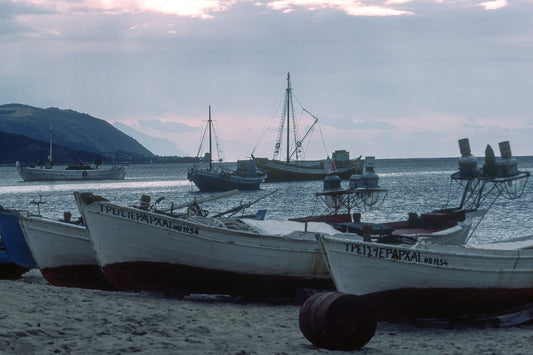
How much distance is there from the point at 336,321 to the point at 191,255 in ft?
19.3

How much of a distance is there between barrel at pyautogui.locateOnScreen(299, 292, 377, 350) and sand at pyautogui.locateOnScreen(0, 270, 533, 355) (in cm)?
20

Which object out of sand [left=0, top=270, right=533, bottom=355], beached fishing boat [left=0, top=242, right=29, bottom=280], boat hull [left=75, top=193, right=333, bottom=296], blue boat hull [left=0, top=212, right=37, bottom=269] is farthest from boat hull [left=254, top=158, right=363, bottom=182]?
sand [left=0, top=270, right=533, bottom=355]

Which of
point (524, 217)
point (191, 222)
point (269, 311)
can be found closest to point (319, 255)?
point (269, 311)

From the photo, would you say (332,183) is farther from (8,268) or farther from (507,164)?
(8,268)

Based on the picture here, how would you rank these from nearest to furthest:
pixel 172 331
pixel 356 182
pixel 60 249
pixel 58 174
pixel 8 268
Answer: pixel 172 331 < pixel 60 249 < pixel 8 268 < pixel 356 182 < pixel 58 174

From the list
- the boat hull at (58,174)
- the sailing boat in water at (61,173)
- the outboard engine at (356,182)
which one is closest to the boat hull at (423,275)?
the outboard engine at (356,182)

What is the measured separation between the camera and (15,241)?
18.4 meters

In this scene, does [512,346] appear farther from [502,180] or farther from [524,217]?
[524,217]

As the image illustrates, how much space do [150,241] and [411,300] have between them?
6082mm

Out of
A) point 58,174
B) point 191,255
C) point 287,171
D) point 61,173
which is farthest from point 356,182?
point 61,173

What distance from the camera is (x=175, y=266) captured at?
1509cm

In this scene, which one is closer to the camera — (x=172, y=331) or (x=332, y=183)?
(x=172, y=331)

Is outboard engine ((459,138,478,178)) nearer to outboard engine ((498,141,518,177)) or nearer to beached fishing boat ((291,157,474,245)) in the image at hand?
outboard engine ((498,141,518,177))

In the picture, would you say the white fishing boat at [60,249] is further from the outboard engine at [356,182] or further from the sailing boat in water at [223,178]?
the sailing boat in water at [223,178]
